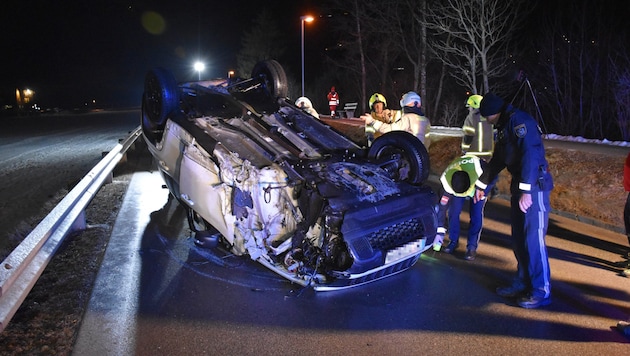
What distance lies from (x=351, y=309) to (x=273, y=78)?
395cm

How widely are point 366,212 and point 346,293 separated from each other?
0.74 m

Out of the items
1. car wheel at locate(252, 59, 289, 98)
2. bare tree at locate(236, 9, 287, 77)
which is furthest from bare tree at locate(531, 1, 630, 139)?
bare tree at locate(236, 9, 287, 77)

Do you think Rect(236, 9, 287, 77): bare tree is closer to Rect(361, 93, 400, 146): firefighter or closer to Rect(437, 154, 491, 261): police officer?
Rect(361, 93, 400, 146): firefighter

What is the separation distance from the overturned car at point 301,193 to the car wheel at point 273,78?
1219 millimetres

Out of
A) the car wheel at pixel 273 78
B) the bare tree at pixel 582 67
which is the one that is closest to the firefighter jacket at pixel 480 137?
the car wheel at pixel 273 78

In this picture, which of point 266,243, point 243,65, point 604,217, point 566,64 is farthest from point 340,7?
point 266,243

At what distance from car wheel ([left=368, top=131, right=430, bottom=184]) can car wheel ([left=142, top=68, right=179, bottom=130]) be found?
8.16ft

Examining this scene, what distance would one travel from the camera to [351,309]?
12.3 ft

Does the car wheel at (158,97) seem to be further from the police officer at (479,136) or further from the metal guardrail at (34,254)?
the police officer at (479,136)

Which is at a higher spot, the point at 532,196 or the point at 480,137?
the point at 480,137

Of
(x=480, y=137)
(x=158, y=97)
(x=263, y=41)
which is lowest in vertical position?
(x=480, y=137)

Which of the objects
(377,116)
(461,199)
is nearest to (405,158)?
(461,199)

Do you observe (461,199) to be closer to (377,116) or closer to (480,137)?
(480,137)

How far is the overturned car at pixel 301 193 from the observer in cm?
383
